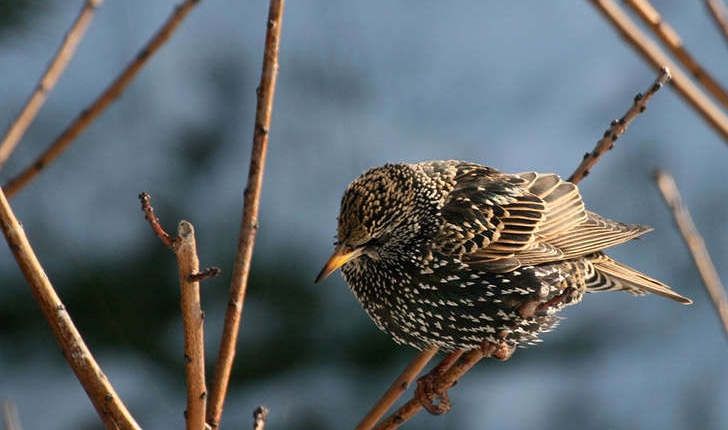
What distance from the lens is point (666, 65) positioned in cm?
238

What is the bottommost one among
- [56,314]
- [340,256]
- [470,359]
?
[470,359]

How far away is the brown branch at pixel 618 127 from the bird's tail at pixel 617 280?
2.41ft

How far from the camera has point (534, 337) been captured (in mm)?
4195

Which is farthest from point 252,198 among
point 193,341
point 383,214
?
point 383,214

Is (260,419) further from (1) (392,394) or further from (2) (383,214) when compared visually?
(2) (383,214)

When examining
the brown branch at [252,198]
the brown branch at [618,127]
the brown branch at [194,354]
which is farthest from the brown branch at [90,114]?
the brown branch at [618,127]

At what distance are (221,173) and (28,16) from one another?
2184 millimetres

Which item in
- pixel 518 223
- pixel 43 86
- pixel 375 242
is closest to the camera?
pixel 43 86

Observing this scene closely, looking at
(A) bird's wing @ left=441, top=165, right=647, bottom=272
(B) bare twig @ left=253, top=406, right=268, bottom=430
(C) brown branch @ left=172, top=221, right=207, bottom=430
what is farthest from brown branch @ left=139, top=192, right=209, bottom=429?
(A) bird's wing @ left=441, top=165, right=647, bottom=272

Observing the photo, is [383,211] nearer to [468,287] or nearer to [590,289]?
[468,287]

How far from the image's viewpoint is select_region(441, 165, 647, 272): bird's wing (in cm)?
407

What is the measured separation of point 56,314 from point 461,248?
215 cm

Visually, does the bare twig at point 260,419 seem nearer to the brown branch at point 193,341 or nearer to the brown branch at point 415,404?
the brown branch at point 193,341

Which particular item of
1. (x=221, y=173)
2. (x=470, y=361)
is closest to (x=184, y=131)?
(x=221, y=173)
